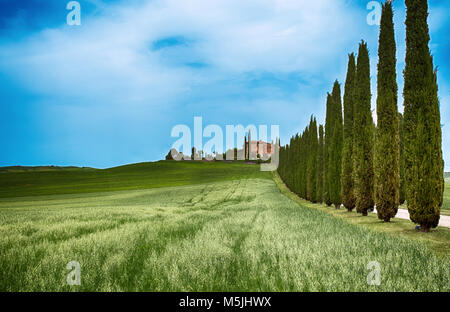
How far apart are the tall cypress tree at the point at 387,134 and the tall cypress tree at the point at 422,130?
1.82 meters

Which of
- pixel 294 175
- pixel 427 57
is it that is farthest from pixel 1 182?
pixel 427 57

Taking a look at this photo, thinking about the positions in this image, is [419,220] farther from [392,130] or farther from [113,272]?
[113,272]

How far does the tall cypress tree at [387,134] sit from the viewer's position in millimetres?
12102

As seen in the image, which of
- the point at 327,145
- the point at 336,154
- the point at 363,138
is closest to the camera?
the point at 363,138

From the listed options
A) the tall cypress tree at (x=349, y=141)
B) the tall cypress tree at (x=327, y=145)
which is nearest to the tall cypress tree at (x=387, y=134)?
the tall cypress tree at (x=349, y=141)

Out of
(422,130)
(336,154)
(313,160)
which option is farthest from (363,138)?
(313,160)

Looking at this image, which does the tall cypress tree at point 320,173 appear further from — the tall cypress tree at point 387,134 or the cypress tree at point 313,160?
the tall cypress tree at point 387,134

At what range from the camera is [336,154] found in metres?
19.4

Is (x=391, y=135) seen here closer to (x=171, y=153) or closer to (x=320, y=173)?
(x=320, y=173)

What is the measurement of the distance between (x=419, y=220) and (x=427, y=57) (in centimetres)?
635

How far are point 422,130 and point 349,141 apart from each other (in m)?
7.19

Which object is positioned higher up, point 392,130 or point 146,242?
point 392,130

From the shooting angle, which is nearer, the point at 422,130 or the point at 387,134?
the point at 422,130
